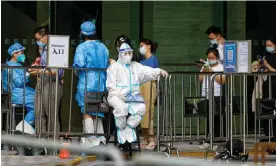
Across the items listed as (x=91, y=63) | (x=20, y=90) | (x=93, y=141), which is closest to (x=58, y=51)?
(x=91, y=63)

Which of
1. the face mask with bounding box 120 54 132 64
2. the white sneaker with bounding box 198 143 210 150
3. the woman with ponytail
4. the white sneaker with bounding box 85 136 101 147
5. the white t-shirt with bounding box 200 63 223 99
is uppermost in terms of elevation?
the face mask with bounding box 120 54 132 64

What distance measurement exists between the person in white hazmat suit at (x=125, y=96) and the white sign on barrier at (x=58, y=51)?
73 centimetres

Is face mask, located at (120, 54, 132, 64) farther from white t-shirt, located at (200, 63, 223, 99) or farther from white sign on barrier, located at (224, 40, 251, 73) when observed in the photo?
white t-shirt, located at (200, 63, 223, 99)

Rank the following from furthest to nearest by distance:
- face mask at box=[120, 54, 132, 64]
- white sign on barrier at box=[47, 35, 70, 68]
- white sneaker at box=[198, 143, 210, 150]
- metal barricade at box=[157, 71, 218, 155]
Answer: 1. white sneaker at box=[198, 143, 210, 150]
2. metal barricade at box=[157, 71, 218, 155]
3. white sign on barrier at box=[47, 35, 70, 68]
4. face mask at box=[120, 54, 132, 64]

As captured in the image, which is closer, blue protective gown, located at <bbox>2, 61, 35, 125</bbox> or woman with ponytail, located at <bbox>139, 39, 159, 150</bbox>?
blue protective gown, located at <bbox>2, 61, 35, 125</bbox>

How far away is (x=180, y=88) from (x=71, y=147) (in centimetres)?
943

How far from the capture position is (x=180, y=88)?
1516 cm

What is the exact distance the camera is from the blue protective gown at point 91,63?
13.6m

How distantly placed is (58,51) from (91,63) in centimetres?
66

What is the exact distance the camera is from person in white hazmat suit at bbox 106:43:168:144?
12719 mm

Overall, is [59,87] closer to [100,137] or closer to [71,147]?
[100,137]

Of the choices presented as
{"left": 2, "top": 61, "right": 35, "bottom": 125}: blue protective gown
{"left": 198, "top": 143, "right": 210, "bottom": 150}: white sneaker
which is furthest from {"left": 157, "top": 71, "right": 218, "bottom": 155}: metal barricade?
{"left": 2, "top": 61, "right": 35, "bottom": 125}: blue protective gown

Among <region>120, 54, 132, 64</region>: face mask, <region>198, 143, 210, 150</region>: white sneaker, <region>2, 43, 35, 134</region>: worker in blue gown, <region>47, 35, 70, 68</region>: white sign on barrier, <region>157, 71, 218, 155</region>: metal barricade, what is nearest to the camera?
<region>120, 54, 132, 64</region>: face mask

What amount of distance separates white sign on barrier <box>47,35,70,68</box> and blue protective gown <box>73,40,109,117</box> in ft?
1.34
